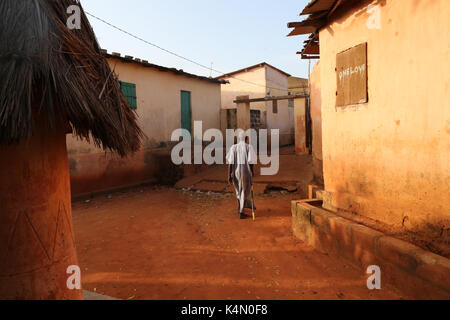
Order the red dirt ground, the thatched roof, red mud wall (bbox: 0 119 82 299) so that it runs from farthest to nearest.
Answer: the red dirt ground < red mud wall (bbox: 0 119 82 299) < the thatched roof

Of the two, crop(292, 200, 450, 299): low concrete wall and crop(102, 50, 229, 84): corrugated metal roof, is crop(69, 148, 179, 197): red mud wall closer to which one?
crop(102, 50, 229, 84): corrugated metal roof

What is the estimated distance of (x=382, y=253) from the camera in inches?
136

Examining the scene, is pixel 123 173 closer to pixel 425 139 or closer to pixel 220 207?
pixel 220 207

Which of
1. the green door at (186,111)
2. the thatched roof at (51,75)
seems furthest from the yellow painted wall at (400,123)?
the green door at (186,111)

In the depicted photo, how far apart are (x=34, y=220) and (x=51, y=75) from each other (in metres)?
0.91

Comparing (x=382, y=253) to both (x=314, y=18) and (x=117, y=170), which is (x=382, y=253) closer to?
(x=314, y=18)

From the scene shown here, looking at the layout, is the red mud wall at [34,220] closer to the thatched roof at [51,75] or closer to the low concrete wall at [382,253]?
the thatched roof at [51,75]

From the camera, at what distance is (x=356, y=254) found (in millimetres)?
3883

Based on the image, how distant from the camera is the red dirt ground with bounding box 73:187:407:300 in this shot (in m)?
3.57

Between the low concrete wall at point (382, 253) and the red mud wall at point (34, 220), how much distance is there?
10.0ft

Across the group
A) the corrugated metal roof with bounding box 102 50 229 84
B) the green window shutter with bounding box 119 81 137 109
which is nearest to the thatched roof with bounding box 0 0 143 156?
the corrugated metal roof with bounding box 102 50 229 84

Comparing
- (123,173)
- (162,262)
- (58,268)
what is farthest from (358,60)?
(123,173)

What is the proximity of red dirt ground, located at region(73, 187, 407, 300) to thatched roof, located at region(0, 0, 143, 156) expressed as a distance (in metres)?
2.16

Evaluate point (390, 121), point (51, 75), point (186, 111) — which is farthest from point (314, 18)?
point (186, 111)
